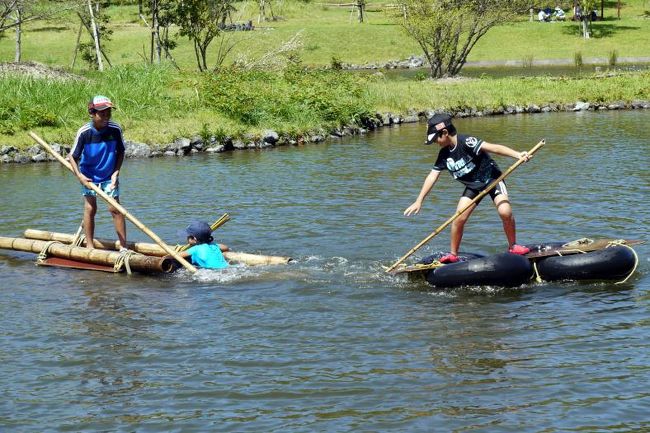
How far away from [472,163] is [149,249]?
4.77 meters

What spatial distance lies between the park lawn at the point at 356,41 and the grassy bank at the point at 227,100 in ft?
80.9

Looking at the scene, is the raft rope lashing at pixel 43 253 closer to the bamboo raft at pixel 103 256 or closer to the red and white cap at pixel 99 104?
the bamboo raft at pixel 103 256

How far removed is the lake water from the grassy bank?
7303 millimetres

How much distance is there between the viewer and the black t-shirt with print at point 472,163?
38.8 ft

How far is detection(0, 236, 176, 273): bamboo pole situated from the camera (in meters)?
12.8

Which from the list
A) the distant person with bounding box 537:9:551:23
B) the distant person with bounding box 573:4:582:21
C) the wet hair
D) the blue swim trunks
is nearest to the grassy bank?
the blue swim trunks

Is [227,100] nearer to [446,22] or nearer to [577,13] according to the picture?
[446,22]

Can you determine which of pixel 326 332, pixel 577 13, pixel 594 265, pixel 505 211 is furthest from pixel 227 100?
pixel 577 13

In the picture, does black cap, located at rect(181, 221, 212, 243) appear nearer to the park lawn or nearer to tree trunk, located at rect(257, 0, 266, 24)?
the park lawn

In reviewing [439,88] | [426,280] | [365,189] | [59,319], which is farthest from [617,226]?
[439,88]

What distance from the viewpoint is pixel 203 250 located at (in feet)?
41.9

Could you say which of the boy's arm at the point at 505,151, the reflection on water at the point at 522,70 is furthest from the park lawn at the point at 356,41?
the boy's arm at the point at 505,151

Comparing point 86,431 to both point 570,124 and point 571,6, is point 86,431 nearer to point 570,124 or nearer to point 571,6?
point 570,124

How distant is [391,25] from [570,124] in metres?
46.0
